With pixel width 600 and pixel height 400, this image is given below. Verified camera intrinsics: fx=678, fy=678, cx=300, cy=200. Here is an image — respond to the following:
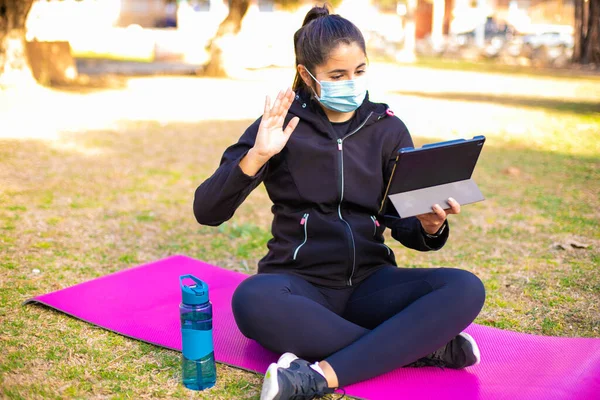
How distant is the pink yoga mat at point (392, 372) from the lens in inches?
96.2

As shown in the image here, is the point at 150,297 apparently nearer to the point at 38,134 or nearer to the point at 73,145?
the point at 73,145

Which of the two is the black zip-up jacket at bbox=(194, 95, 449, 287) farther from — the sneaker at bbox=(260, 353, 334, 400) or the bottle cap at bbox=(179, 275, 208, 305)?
the sneaker at bbox=(260, 353, 334, 400)

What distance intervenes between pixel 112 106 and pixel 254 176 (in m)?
8.13

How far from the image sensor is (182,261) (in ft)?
13.1

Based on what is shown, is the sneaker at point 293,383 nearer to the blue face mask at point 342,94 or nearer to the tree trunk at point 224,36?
the blue face mask at point 342,94

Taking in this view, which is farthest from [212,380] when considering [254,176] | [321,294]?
[254,176]

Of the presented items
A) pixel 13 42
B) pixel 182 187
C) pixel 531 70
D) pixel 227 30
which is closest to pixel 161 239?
pixel 182 187

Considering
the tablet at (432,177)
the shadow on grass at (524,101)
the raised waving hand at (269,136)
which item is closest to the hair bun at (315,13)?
the raised waving hand at (269,136)

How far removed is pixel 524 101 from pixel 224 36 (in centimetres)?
649

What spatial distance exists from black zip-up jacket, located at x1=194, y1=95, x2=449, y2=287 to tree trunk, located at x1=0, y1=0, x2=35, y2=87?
8.52 meters

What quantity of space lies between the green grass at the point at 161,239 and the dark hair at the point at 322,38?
4.20 feet

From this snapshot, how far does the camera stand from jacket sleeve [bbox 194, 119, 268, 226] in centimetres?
256

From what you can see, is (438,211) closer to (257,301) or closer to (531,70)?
(257,301)

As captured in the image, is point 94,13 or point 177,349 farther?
point 94,13
